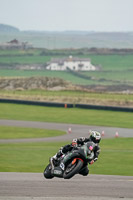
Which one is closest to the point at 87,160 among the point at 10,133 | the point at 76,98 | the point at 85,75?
the point at 10,133

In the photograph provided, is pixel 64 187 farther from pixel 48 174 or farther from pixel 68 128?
pixel 68 128

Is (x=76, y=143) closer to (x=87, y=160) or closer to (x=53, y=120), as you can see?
(x=87, y=160)

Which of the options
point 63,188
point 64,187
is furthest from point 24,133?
point 63,188

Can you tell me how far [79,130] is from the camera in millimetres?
49406

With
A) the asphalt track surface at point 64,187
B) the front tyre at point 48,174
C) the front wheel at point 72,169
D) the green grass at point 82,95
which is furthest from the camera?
the green grass at point 82,95

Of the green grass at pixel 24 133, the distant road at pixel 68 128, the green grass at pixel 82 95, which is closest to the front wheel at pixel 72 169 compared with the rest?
the distant road at pixel 68 128

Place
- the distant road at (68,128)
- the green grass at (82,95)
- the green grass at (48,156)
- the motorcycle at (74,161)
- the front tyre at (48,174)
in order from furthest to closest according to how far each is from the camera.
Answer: the green grass at (82,95), the distant road at (68,128), the green grass at (48,156), the front tyre at (48,174), the motorcycle at (74,161)

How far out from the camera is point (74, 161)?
67.7ft

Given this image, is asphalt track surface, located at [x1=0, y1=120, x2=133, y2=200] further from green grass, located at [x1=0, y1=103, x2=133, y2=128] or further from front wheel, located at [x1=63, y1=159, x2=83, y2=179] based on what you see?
green grass, located at [x1=0, y1=103, x2=133, y2=128]

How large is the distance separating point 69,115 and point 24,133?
53.0 feet

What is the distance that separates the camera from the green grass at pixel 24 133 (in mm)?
45344

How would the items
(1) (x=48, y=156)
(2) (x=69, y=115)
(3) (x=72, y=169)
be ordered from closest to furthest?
(3) (x=72, y=169) → (1) (x=48, y=156) → (2) (x=69, y=115)

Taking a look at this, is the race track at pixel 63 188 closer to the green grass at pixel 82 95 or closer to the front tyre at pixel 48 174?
the front tyre at pixel 48 174

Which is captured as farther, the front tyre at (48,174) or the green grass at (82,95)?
the green grass at (82,95)
